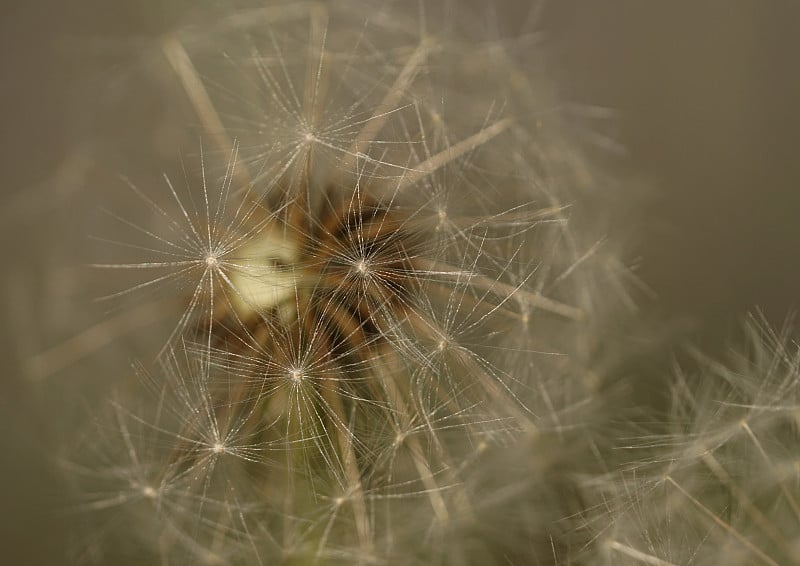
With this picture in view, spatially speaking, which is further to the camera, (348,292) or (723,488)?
(723,488)

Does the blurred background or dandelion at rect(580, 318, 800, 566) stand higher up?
the blurred background

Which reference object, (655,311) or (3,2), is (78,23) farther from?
(655,311)

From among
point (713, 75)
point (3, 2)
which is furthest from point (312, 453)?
point (713, 75)

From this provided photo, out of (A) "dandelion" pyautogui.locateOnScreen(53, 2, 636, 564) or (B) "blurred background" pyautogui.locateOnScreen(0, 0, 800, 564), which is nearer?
(A) "dandelion" pyautogui.locateOnScreen(53, 2, 636, 564)

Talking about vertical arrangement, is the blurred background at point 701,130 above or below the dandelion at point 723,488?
above

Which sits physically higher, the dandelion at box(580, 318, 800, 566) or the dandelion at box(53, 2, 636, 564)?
the dandelion at box(53, 2, 636, 564)

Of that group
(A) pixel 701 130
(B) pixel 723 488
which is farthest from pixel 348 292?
(A) pixel 701 130

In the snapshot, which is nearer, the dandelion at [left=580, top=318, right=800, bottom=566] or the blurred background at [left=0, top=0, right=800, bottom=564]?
the dandelion at [left=580, top=318, right=800, bottom=566]

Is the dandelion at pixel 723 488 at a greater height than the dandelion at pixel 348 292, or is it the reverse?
the dandelion at pixel 348 292

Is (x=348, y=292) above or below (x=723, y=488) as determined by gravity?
above

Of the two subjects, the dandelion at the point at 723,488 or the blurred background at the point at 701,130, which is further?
the blurred background at the point at 701,130

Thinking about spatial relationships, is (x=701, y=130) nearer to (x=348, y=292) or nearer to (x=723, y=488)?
(x=723, y=488)
